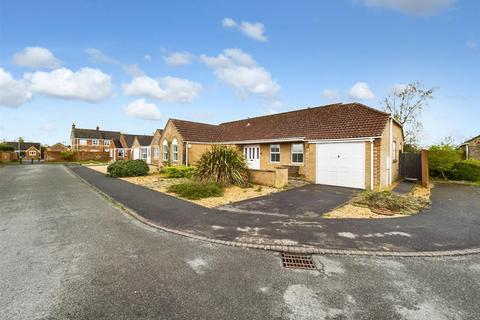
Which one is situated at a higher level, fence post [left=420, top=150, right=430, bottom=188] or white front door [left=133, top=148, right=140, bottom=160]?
white front door [left=133, top=148, right=140, bottom=160]

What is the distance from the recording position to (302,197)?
410 inches

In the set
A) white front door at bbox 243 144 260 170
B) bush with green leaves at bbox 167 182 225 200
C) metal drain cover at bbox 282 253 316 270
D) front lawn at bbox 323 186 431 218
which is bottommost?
metal drain cover at bbox 282 253 316 270

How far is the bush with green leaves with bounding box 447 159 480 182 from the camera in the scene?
1689 cm

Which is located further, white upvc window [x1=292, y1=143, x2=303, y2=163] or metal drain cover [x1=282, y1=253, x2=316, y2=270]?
white upvc window [x1=292, y1=143, x2=303, y2=163]

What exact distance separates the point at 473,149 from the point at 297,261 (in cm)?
3468

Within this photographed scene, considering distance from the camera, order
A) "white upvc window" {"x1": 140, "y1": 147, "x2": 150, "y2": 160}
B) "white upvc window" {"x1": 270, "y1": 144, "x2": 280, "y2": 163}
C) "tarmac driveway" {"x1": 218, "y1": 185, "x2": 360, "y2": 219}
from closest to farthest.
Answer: "tarmac driveway" {"x1": 218, "y1": 185, "x2": 360, "y2": 219} < "white upvc window" {"x1": 270, "y1": 144, "x2": 280, "y2": 163} < "white upvc window" {"x1": 140, "y1": 147, "x2": 150, "y2": 160}

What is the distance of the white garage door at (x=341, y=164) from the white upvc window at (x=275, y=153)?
3487 millimetres

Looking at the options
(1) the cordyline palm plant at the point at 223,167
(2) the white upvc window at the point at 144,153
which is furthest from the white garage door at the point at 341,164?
(2) the white upvc window at the point at 144,153

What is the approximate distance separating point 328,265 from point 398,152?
668 inches

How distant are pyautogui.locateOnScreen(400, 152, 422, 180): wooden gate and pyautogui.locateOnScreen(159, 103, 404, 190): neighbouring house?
0.80m

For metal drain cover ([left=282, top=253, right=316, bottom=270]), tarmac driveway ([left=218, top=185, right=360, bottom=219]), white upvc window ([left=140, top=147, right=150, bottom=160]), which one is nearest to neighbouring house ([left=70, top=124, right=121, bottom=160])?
white upvc window ([left=140, top=147, right=150, bottom=160])

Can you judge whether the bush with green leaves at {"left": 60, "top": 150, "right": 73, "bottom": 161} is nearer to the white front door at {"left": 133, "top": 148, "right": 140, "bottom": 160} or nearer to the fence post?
the white front door at {"left": 133, "top": 148, "right": 140, "bottom": 160}

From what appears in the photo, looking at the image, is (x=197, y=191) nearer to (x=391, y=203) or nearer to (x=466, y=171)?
(x=391, y=203)

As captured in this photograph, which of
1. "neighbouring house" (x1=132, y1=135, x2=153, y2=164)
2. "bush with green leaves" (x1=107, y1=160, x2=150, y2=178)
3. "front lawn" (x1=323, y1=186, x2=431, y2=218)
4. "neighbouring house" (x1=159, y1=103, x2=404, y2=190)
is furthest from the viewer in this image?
"neighbouring house" (x1=132, y1=135, x2=153, y2=164)
